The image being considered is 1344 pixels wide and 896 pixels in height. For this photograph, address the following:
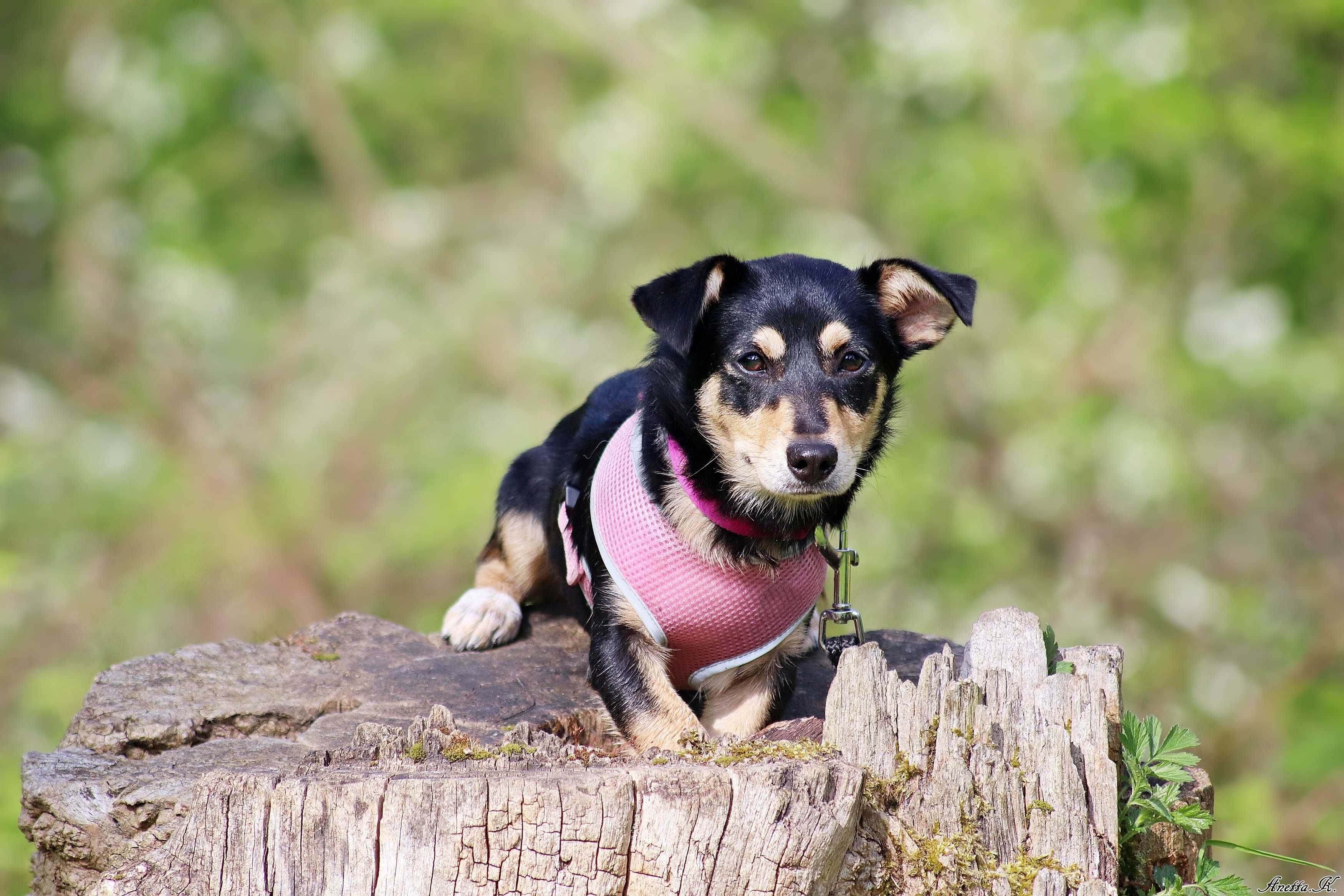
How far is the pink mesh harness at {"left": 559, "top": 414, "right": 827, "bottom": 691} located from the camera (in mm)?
3279

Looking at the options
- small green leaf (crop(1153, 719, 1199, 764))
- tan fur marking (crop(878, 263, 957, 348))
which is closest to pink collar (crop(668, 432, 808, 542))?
tan fur marking (crop(878, 263, 957, 348))

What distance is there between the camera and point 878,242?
9156 mm

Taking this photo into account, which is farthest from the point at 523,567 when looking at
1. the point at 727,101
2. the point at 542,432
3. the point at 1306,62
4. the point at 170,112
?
the point at 170,112

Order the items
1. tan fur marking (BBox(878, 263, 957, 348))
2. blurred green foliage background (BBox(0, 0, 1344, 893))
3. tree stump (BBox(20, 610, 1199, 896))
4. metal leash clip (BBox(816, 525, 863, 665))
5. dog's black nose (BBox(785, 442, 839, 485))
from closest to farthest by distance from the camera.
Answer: tree stump (BBox(20, 610, 1199, 896))
dog's black nose (BBox(785, 442, 839, 485))
metal leash clip (BBox(816, 525, 863, 665))
tan fur marking (BBox(878, 263, 957, 348))
blurred green foliage background (BBox(0, 0, 1344, 893))

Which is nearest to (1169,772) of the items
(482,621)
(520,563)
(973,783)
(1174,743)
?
(1174,743)

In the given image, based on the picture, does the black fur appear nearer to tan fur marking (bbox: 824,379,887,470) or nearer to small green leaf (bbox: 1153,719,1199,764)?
tan fur marking (bbox: 824,379,887,470)

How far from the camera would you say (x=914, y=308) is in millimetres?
3586

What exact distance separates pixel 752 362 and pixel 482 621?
1.26 m

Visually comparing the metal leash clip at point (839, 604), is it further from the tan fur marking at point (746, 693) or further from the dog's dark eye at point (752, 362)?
the dog's dark eye at point (752, 362)

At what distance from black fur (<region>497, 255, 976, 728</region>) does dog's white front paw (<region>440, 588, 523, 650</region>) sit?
489 mm

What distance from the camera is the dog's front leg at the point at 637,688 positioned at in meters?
3.19

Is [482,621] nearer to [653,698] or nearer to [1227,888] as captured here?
[653,698]

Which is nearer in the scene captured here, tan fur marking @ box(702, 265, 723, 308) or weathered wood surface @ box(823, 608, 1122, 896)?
weathered wood surface @ box(823, 608, 1122, 896)

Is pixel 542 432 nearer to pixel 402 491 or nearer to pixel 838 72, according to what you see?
pixel 402 491
